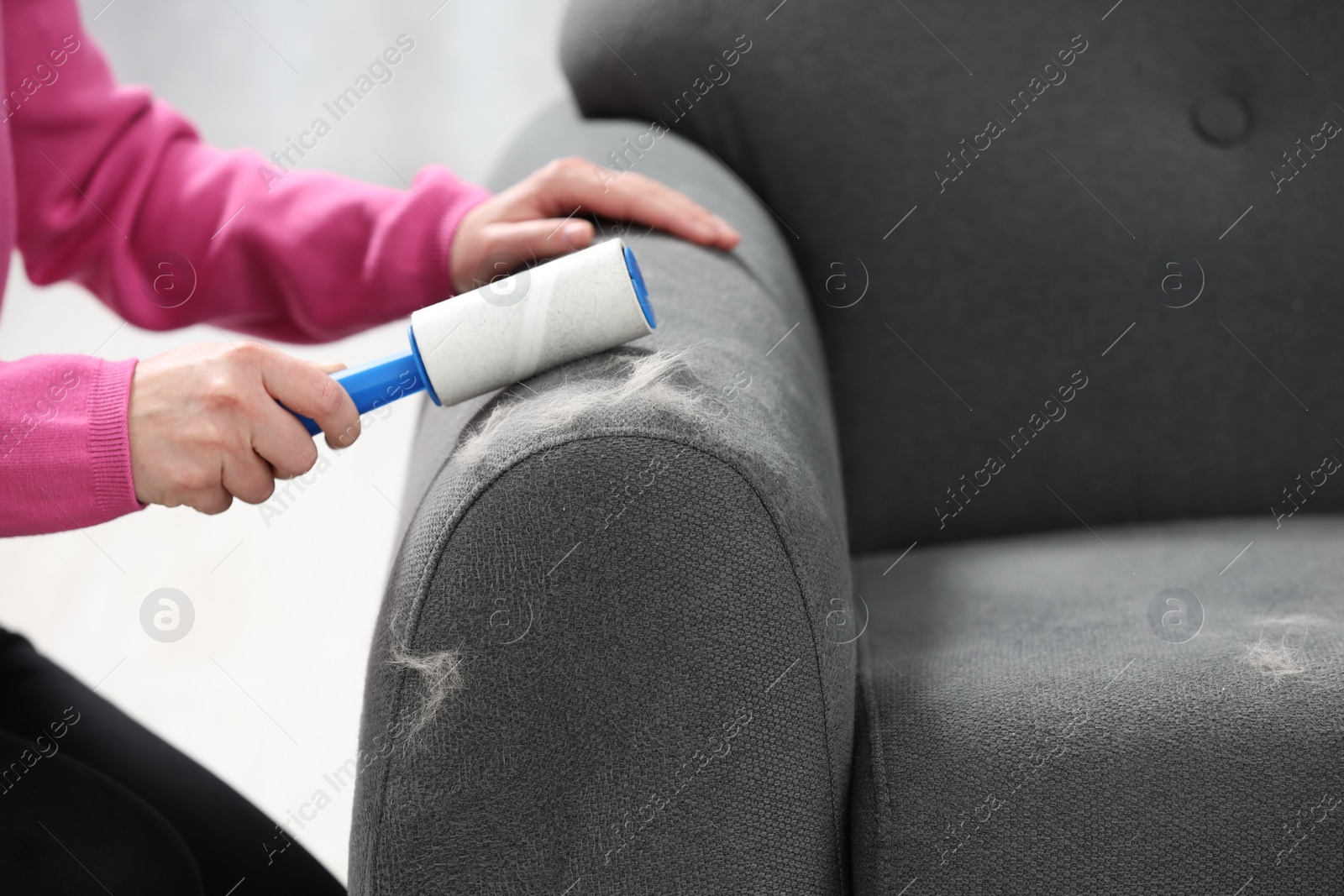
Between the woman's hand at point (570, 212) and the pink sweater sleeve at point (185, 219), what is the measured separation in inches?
1.5

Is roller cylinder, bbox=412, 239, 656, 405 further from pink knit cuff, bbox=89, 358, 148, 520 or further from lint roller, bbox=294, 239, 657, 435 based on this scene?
pink knit cuff, bbox=89, 358, 148, 520

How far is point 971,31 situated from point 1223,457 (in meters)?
0.47

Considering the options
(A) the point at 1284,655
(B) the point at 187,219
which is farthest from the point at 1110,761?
(B) the point at 187,219

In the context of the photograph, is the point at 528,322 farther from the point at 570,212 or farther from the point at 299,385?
the point at 570,212

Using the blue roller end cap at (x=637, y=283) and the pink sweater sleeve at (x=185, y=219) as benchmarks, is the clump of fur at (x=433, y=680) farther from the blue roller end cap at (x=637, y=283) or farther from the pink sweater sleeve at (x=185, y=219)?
the pink sweater sleeve at (x=185, y=219)

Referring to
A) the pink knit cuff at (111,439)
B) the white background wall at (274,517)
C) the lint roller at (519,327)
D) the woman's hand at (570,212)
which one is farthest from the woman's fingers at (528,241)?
the white background wall at (274,517)

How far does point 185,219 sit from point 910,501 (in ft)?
2.23

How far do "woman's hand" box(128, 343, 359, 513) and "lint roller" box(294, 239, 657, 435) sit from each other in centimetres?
2

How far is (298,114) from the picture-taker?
2.38 meters

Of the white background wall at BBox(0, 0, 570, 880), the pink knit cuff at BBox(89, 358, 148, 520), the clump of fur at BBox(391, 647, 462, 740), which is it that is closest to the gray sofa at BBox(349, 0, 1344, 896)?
the clump of fur at BBox(391, 647, 462, 740)

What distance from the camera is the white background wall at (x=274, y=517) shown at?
4.14ft

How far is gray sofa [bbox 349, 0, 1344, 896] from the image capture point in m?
0.47

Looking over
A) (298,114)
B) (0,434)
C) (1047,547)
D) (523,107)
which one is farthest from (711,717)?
(298,114)

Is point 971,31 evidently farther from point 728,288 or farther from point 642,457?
point 642,457
